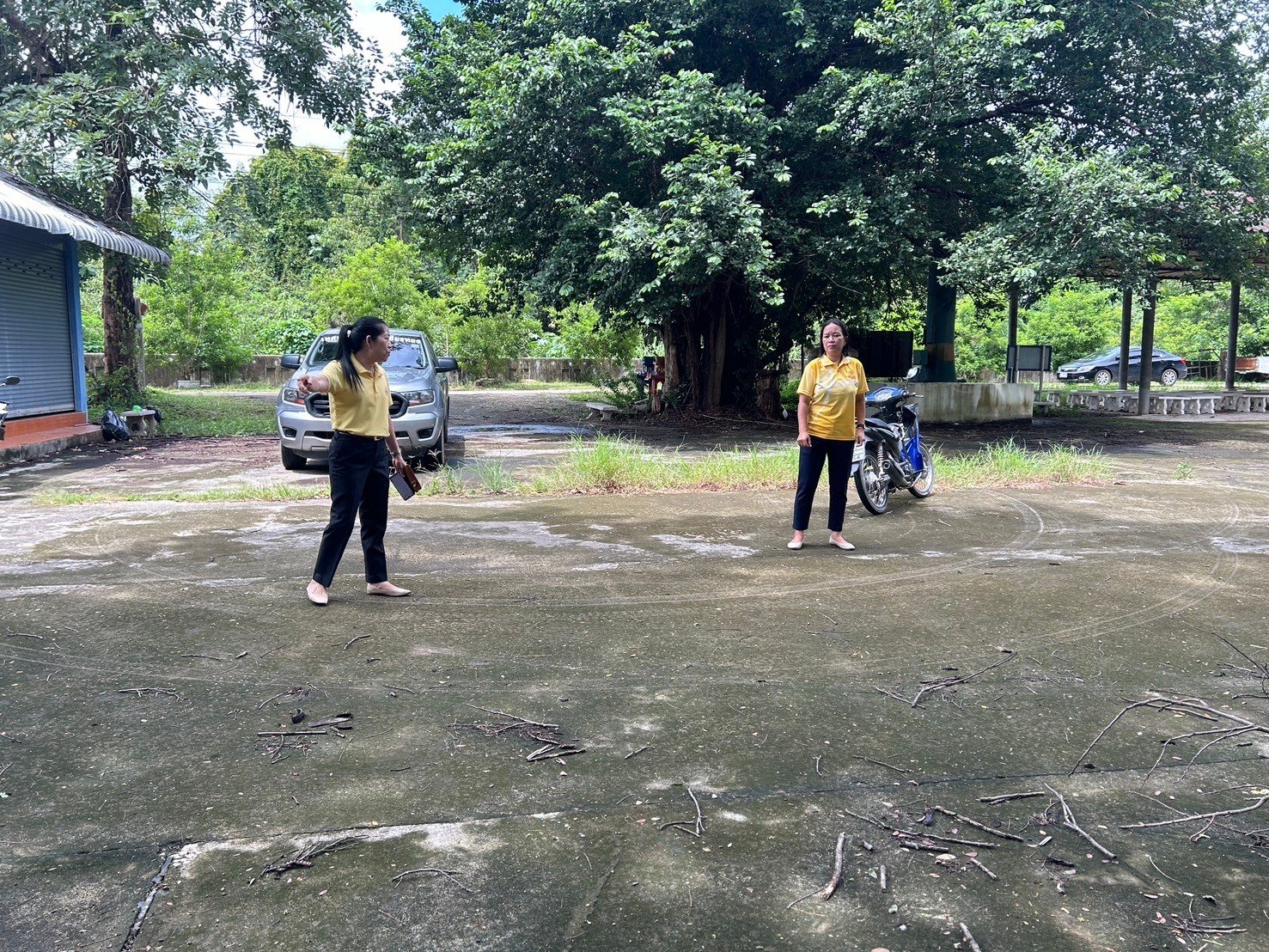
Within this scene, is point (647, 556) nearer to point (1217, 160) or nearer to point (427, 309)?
point (1217, 160)

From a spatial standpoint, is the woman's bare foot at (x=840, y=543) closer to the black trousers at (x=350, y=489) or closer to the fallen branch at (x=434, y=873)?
the black trousers at (x=350, y=489)

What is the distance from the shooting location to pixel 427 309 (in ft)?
109

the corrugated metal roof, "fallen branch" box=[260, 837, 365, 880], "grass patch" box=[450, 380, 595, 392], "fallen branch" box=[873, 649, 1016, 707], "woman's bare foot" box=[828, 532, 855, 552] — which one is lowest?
"fallen branch" box=[260, 837, 365, 880]

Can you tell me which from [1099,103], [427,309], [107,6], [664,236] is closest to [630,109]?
[664,236]

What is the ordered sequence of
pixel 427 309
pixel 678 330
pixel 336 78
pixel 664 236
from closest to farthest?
pixel 664 236 < pixel 336 78 < pixel 678 330 < pixel 427 309

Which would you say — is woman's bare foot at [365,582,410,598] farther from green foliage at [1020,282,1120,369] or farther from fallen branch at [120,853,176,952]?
green foliage at [1020,282,1120,369]

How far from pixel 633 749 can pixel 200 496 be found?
7.40m

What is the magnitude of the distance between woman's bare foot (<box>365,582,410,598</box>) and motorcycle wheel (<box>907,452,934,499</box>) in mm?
5428

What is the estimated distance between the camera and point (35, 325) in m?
15.0

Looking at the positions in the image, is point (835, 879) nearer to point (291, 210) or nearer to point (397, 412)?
point (397, 412)

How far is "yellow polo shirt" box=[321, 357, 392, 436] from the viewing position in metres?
5.59

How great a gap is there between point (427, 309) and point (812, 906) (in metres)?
32.2

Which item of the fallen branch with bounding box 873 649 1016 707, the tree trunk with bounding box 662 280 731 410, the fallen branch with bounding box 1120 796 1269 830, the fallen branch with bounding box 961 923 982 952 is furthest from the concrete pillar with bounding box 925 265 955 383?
the fallen branch with bounding box 961 923 982 952

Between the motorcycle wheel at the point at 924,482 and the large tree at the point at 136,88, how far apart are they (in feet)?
44.2
